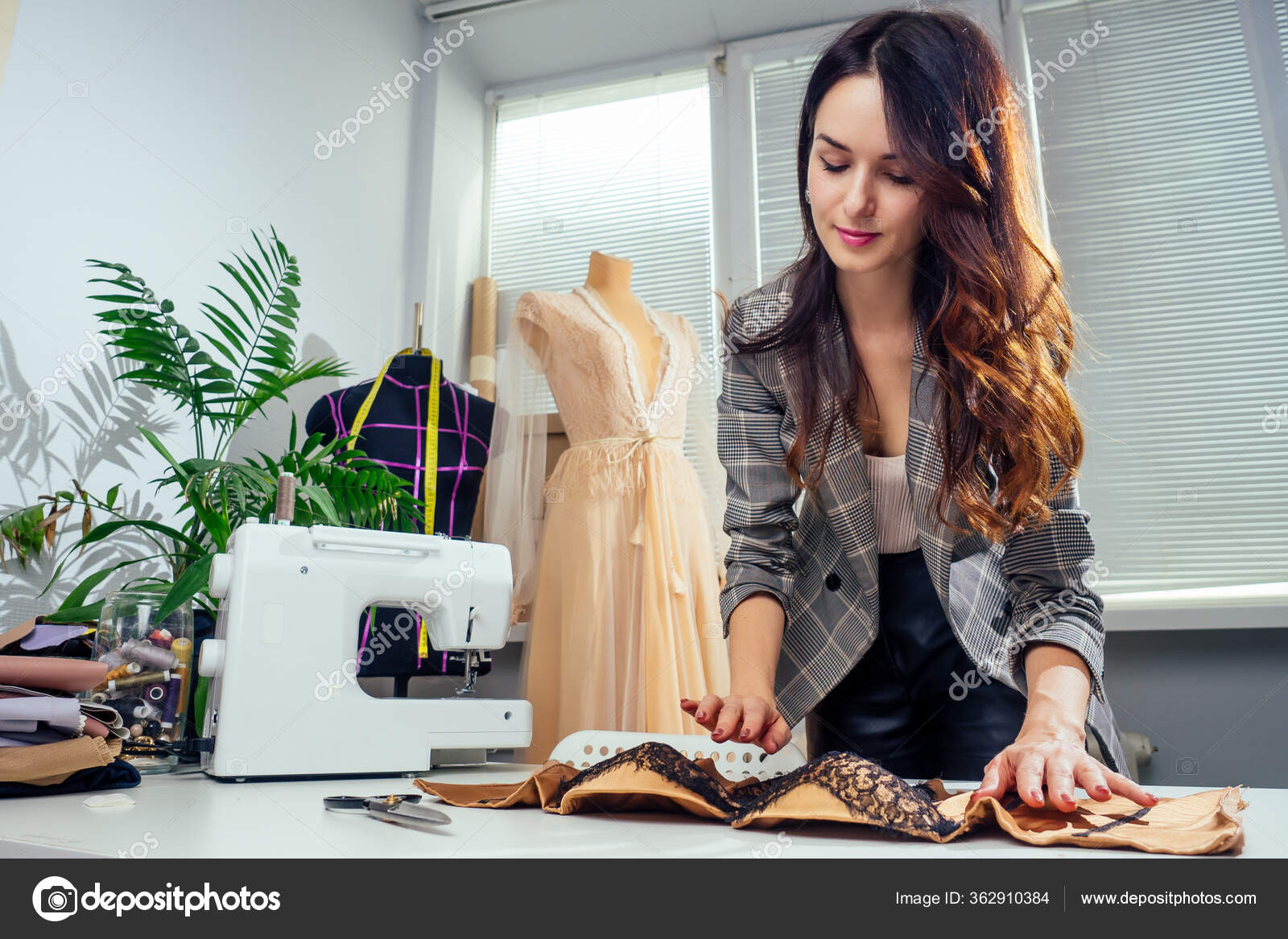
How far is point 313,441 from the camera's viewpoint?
169cm

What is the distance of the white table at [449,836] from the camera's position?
519 millimetres

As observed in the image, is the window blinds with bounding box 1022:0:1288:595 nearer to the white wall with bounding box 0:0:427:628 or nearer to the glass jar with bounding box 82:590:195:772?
the white wall with bounding box 0:0:427:628

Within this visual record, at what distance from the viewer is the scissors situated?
0.65 metres

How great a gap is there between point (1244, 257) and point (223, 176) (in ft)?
9.36

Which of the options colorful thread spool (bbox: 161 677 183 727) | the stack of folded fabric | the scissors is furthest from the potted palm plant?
the scissors

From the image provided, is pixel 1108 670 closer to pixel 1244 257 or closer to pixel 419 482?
pixel 1244 257

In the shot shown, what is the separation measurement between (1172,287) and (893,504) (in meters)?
2.11

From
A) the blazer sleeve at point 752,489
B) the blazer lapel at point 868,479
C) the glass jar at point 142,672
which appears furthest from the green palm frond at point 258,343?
the blazer lapel at point 868,479

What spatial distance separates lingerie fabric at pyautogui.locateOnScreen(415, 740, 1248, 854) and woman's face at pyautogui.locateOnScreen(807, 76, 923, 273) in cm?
57

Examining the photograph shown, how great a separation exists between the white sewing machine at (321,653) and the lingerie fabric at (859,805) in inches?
15.1

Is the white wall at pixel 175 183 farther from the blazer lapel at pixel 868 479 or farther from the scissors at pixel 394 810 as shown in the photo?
the blazer lapel at pixel 868 479

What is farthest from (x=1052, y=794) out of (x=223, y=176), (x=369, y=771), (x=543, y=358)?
(x=223, y=176)
